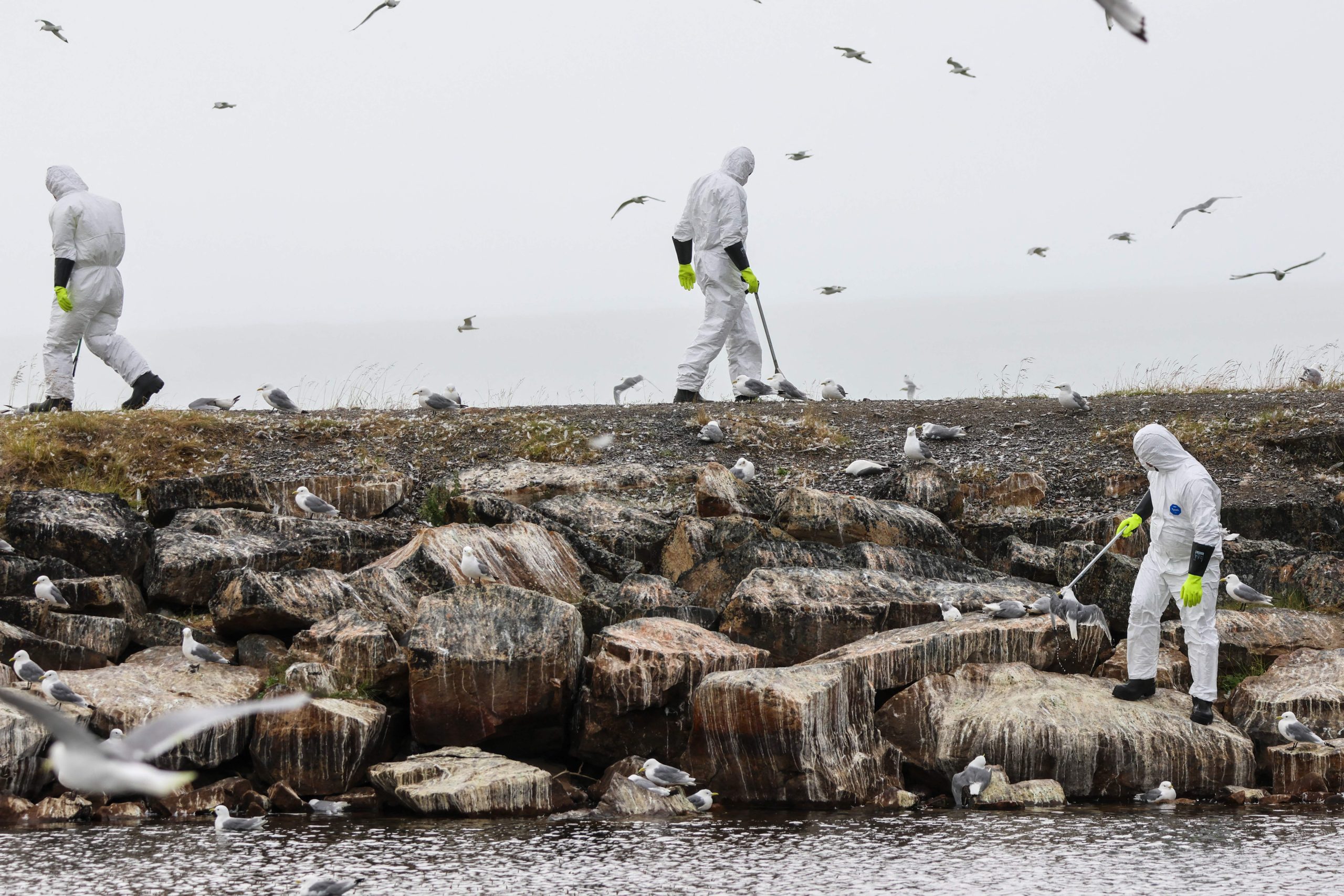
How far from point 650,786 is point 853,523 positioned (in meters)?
4.28

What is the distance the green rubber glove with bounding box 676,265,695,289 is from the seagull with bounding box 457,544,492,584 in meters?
6.52

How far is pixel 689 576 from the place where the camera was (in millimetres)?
12227

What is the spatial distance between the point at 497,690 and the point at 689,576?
2.70 meters

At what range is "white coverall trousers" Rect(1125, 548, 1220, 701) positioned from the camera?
10031 millimetres

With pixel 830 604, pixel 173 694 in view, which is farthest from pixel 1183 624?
pixel 173 694

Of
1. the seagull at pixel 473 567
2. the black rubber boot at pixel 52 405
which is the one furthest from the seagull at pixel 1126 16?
the black rubber boot at pixel 52 405

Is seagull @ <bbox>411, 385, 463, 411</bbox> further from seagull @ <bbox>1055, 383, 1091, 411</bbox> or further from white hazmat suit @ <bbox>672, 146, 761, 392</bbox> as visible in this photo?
seagull @ <bbox>1055, 383, 1091, 411</bbox>

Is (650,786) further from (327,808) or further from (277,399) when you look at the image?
(277,399)

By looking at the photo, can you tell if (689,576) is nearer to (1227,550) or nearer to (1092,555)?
(1092,555)

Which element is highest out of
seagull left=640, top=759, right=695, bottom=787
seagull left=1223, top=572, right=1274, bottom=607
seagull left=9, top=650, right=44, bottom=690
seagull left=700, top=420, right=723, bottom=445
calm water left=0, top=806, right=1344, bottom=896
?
seagull left=700, top=420, right=723, bottom=445

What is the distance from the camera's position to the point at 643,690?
1008 cm

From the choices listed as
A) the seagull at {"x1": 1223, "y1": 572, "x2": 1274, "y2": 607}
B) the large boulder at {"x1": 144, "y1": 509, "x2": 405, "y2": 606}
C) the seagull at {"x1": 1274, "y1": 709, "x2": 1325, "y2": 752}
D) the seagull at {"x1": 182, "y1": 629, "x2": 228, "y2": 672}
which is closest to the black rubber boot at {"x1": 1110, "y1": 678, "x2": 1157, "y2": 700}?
the seagull at {"x1": 1274, "y1": 709, "x2": 1325, "y2": 752}

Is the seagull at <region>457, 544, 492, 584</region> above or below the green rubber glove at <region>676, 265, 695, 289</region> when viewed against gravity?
below

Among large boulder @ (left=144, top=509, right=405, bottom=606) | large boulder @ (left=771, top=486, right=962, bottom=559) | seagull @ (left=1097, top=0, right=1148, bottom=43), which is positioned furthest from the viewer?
large boulder @ (left=771, top=486, right=962, bottom=559)
